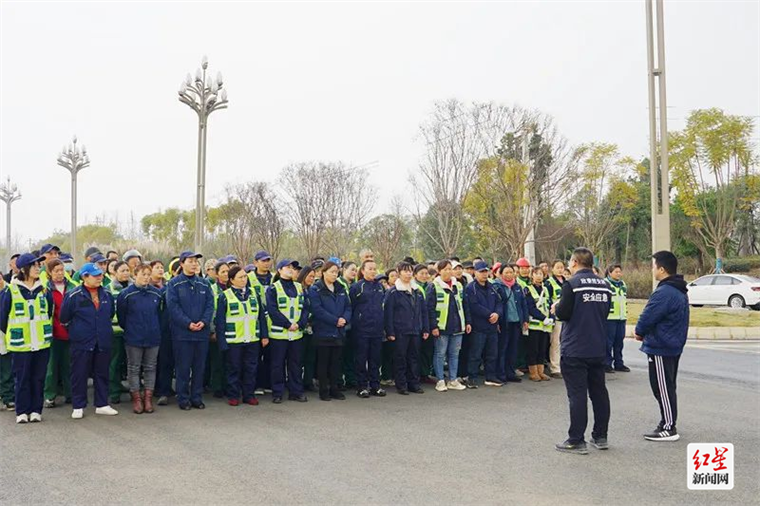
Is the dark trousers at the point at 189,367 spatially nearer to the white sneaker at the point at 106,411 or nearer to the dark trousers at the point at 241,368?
the dark trousers at the point at 241,368

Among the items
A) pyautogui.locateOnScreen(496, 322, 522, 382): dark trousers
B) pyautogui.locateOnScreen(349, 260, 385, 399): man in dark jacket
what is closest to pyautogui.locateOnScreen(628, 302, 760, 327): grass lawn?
pyautogui.locateOnScreen(496, 322, 522, 382): dark trousers

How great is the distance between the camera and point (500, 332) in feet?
→ 36.2

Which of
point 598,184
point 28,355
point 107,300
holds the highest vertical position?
point 598,184

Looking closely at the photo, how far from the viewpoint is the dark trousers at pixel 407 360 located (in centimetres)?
1002

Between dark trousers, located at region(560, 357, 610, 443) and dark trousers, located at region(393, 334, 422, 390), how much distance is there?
3.47 meters

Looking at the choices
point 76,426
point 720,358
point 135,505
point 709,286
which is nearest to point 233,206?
point 709,286

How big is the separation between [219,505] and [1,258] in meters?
56.8

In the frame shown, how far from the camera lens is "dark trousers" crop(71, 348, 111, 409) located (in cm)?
818

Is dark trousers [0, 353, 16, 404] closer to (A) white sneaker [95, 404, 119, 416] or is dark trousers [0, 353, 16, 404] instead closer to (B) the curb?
(A) white sneaker [95, 404, 119, 416]

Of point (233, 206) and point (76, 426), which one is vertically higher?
point (233, 206)

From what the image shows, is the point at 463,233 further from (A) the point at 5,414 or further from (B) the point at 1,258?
(B) the point at 1,258

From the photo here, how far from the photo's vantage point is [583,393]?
6.74 metres

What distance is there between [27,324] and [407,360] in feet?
16.9

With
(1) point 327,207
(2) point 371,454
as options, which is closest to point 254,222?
(1) point 327,207
